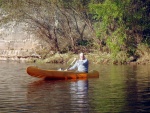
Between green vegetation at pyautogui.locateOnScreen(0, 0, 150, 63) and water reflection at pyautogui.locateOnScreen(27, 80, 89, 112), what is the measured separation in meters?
14.8

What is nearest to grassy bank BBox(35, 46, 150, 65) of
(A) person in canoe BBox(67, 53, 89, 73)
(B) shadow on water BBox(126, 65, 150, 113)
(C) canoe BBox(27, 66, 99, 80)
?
(B) shadow on water BBox(126, 65, 150, 113)

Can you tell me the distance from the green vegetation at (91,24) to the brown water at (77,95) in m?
12.1

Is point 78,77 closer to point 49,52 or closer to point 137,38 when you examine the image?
point 137,38

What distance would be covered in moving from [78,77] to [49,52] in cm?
1868

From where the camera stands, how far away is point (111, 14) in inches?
1594

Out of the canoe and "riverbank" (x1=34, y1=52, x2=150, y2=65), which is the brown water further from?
"riverbank" (x1=34, y1=52, x2=150, y2=65)

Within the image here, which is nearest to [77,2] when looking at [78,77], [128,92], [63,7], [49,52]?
[63,7]

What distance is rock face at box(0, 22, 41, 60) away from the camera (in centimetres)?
4772

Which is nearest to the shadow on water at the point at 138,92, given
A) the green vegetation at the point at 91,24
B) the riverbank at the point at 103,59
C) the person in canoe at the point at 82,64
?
the person in canoe at the point at 82,64

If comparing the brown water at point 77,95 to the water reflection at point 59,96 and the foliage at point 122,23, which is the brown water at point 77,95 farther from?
the foliage at point 122,23

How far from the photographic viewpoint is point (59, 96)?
20562 mm

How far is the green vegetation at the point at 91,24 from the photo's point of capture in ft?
135

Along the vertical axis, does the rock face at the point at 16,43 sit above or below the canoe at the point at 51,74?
above

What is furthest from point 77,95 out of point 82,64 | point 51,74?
point 82,64
